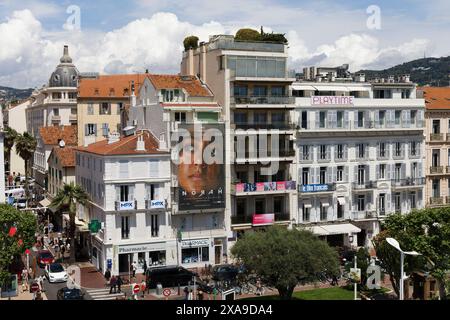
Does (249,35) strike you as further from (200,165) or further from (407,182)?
(407,182)

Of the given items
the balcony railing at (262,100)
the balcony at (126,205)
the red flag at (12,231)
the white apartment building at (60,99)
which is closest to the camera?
the red flag at (12,231)

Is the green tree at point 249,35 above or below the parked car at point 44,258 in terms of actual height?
above

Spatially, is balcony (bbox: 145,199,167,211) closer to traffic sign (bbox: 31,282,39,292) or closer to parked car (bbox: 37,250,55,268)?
parked car (bbox: 37,250,55,268)

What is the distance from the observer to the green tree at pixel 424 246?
44.6 m

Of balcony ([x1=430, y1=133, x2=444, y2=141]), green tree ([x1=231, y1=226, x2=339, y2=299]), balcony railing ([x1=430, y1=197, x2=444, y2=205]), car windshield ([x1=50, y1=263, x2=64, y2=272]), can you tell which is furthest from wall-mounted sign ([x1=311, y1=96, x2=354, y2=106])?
car windshield ([x1=50, y1=263, x2=64, y2=272])

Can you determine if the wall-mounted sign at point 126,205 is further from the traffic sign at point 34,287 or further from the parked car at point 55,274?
the traffic sign at point 34,287

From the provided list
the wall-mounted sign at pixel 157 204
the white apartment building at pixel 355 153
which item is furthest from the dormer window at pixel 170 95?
the white apartment building at pixel 355 153

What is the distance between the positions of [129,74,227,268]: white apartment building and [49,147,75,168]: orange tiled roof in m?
17.8

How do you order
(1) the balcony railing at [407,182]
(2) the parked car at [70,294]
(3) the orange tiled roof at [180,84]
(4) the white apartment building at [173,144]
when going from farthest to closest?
1. (1) the balcony railing at [407,182]
2. (3) the orange tiled roof at [180,84]
3. (4) the white apartment building at [173,144]
4. (2) the parked car at [70,294]

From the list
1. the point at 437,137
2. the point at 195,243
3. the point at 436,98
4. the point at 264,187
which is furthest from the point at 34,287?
the point at 436,98

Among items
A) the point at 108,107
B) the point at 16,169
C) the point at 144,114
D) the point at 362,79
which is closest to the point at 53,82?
the point at 16,169

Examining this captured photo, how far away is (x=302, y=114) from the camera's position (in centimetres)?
6431

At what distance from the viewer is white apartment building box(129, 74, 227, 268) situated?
59.0 m

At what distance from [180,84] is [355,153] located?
770 inches
